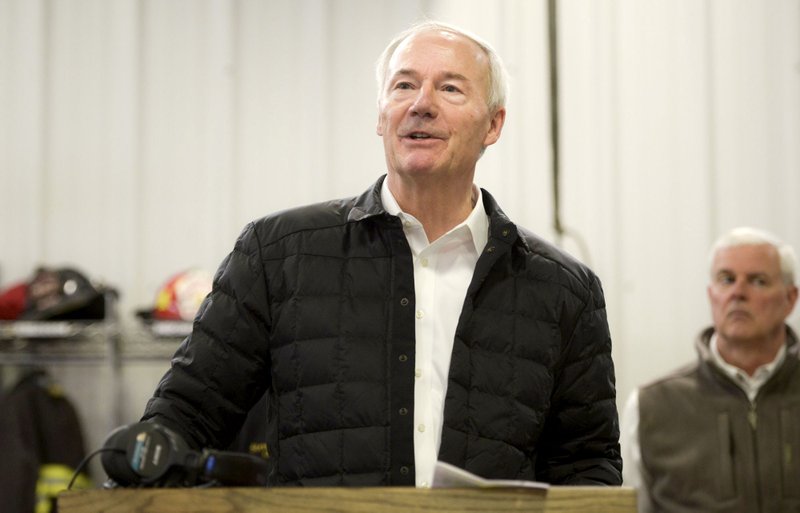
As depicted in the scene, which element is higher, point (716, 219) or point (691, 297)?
point (716, 219)

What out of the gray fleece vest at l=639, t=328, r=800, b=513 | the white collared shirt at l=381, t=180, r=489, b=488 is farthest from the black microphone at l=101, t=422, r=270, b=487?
the gray fleece vest at l=639, t=328, r=800, b=513

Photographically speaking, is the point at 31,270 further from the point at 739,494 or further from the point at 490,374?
the point at 490,374

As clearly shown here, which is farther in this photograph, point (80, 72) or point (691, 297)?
point (80, 72)

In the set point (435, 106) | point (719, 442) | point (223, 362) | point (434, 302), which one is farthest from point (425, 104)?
point (719, 442)

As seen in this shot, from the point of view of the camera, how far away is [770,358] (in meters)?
3.03

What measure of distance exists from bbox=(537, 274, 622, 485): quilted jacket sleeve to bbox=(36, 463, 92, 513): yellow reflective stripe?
8.15ft

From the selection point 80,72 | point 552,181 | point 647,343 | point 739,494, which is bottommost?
point 739,494

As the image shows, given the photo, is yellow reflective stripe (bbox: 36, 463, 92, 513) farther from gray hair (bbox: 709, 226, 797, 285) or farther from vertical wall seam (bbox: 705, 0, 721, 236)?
vertical wall seam (bbox: 705, 0, 721, 236)

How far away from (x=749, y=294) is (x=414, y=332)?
1.90 meters

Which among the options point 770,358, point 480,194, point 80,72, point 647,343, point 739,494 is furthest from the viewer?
point 80,72

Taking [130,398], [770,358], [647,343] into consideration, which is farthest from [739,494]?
[130,398]

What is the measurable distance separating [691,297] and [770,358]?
1.01 meters

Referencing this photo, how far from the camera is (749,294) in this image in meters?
3.18

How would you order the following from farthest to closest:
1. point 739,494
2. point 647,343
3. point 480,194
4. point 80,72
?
point 80,72, point 647,343, point 739,494, point 480,194
